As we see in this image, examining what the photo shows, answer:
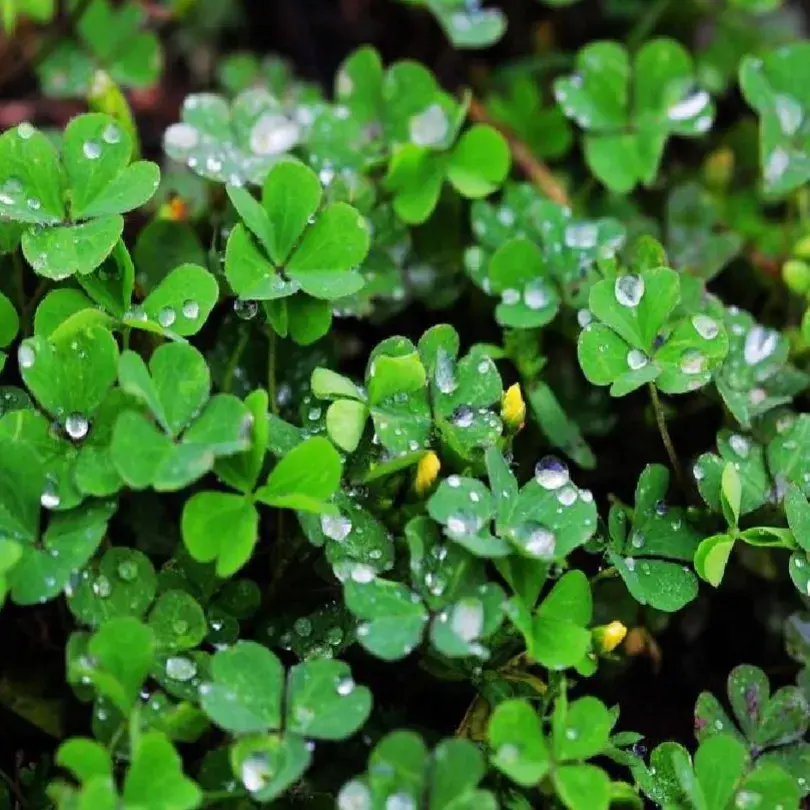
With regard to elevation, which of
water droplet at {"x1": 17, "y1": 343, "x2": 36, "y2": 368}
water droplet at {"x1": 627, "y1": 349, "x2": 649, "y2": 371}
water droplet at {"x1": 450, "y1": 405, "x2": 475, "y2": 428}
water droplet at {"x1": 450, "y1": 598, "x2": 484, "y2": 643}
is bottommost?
water droplet at {"x1": 450, "y1": 598, "x2": 484, "y2": 643}

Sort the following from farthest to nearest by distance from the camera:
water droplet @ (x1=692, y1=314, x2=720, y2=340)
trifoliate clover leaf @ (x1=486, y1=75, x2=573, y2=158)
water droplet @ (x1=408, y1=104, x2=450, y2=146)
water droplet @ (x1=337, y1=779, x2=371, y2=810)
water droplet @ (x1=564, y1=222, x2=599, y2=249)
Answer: trifoliate clover leaf @ (x1=486, y1=75, x2=573, y2=158) < water droplet @ (x1=408, y1=104, x2=450, y2=146) < water droplet @ (x1=564, y1=222, x2=599, y2=249) < water droplet @ (x1=692, y1=314, x2=720, y2=340) < water droplet @ (x1=337, y1=779, x2=371, y2=810)

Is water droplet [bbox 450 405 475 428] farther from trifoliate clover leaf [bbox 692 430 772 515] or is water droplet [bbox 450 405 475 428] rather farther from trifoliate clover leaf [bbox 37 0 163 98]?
trifoliate clover leaf [bbox 37 0 163 98]

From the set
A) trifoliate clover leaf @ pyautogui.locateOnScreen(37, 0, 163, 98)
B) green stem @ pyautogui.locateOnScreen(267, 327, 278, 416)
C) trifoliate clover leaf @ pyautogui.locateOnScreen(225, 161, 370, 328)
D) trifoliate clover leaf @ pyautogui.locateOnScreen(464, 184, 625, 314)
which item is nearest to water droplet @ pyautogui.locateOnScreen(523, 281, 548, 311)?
trifoliate clover leaf @ pyautogui.locateOnScreen(464, 184, 625, 314)

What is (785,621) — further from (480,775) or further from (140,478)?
(140,478)

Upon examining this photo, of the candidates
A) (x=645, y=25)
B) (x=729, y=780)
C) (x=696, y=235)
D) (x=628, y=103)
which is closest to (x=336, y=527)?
(x=729, y=780)

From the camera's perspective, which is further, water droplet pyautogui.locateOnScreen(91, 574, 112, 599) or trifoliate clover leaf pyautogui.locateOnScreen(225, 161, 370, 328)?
trifoliate clover leaf pyautogui.locateOnScreen(225, 161, 370, 328)

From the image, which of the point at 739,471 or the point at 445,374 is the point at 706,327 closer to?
the point at 739,471

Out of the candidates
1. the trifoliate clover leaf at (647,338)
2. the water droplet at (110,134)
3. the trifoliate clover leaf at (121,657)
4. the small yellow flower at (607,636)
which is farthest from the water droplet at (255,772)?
the water droplet at (110,134)

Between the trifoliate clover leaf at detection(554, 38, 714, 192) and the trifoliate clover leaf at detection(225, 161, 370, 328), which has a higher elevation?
the trifoliate clover leaf at detection(225, 161, 370, 328)
